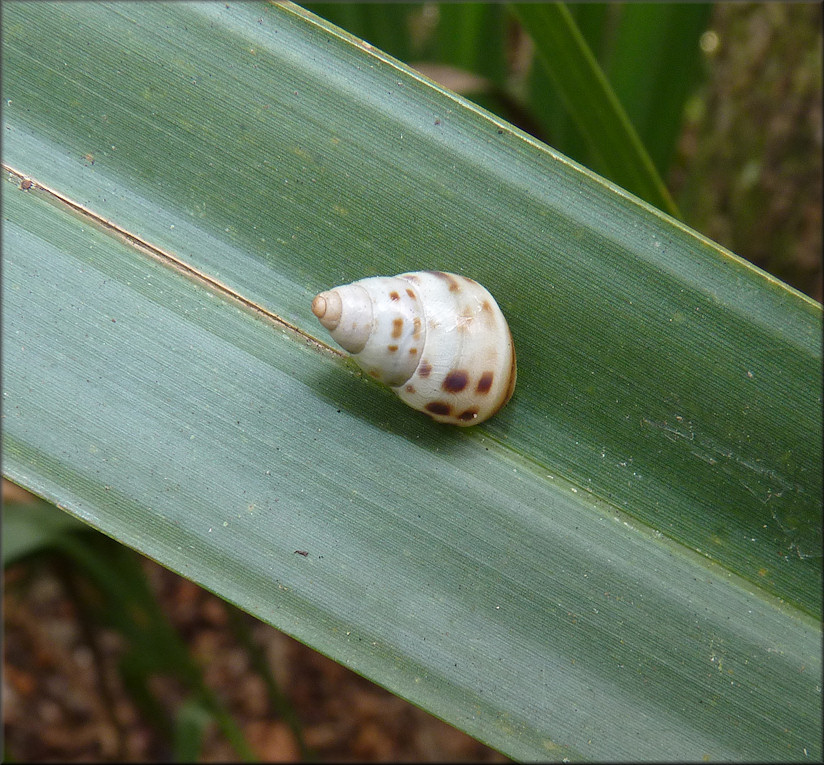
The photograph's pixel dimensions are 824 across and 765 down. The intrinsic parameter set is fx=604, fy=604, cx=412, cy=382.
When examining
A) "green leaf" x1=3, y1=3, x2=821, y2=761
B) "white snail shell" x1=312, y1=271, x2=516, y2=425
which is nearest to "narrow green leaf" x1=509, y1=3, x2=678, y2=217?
"green leaf" x1=3, y1=3, x2=821, y2=761

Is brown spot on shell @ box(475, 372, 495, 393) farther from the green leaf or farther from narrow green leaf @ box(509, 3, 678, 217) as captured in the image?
narrow green leaf @ box(509, 3, 678, 217)

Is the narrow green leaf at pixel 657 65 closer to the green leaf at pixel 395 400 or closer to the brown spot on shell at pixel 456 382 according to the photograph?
the green leaf at pixel 395 400

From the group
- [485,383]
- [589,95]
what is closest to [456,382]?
[485,383]

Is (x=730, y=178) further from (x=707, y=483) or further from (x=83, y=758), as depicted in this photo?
(x=83, y=758)

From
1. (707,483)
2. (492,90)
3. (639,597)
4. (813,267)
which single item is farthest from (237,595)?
(813,267)

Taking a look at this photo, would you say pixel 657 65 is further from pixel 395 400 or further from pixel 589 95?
pixel 395 400

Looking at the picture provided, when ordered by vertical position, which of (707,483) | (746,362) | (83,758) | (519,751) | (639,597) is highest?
(746,362)

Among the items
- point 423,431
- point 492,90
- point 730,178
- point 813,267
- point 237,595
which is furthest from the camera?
point 730,178
